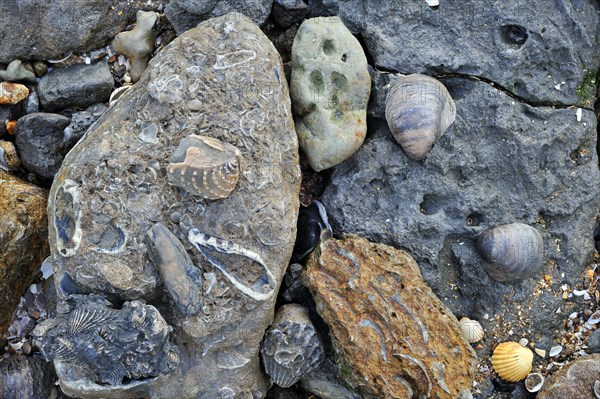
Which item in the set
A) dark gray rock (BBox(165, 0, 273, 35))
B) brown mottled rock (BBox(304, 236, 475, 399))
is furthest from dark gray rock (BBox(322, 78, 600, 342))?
dark gray rock (BBox(165, 0, 273, 35))

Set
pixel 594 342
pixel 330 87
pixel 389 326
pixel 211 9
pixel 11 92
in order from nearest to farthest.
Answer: pixel 389 326, pixel 330 87, pixel 211 9, pixel 594 342, pixel 11 92

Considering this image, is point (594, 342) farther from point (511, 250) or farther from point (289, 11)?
point (289, 11)

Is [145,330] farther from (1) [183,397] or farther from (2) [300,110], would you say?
(2) [300,110]

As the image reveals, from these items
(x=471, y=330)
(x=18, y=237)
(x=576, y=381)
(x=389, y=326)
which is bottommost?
(x=576, y=381)

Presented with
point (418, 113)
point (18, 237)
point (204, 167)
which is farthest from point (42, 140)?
point (418, 113)

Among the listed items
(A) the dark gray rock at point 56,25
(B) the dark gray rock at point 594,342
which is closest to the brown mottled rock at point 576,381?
(B) the dark gray rock at point 594,342

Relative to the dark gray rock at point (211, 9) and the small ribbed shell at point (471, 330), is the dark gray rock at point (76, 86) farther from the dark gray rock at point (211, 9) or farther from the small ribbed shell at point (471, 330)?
the small ribbed shell at point (471, 330)

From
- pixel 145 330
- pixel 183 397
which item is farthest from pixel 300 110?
pixel 183 397
